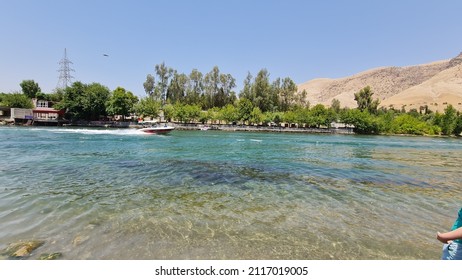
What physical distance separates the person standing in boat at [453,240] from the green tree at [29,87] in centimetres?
15158

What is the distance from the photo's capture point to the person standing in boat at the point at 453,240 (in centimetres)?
346

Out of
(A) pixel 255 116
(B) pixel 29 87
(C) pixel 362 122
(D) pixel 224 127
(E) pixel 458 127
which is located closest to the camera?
(D) pixel 224 127

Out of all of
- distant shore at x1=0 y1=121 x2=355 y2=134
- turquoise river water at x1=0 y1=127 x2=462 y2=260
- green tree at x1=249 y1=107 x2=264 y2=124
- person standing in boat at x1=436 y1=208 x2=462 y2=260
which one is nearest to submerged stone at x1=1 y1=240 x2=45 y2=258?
turquoise river water at x1=0 y1=127 x2=462 y2=260

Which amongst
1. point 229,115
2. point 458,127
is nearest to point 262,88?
point 229,115

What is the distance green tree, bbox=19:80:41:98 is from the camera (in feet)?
397

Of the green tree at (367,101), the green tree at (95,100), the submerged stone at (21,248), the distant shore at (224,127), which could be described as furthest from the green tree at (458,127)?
the submerged stone at (21,248)

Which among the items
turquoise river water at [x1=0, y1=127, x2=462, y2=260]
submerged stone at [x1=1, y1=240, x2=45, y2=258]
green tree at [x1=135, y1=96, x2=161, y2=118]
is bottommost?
turquoise river water at [x1=0, y1=127, x2=462, y2=260]

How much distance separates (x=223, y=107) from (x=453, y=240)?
11085 centimetres

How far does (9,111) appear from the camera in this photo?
3553 inches

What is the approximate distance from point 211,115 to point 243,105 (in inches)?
541

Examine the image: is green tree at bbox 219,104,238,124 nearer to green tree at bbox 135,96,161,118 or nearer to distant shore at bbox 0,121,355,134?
distant shore at bbox 0,121,355,134

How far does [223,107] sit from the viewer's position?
113 m

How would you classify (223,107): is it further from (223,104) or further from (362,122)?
(362,122)
